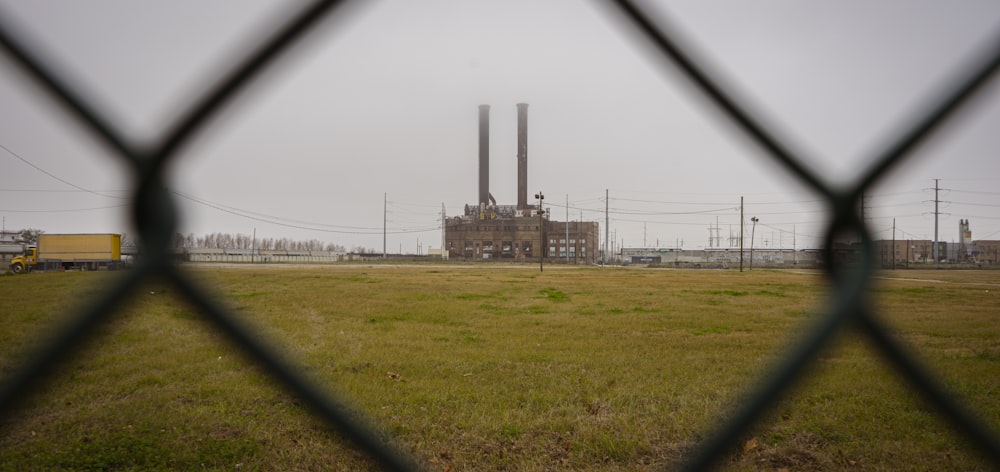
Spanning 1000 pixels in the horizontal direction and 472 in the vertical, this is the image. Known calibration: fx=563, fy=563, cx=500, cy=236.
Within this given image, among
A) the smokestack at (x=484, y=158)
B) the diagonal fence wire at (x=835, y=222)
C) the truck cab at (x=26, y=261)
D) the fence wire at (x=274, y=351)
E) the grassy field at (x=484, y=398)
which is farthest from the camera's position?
the smokestack at (x=484, y=158)

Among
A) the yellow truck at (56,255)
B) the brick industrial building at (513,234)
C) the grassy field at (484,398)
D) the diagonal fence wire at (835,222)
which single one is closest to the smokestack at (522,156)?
the brick industrial building at (513,234)

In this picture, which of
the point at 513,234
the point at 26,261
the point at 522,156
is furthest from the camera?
the point at 513,234

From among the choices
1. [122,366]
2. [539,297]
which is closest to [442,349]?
[122,366]

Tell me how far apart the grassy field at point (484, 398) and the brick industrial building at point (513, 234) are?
53633mm

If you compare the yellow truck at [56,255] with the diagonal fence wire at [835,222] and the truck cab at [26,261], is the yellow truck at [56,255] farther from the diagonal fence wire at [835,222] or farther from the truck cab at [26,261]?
the diagonal fence wire at [835,222]

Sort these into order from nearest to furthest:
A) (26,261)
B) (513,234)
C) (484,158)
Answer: (26,261), (484,158), (513,234)

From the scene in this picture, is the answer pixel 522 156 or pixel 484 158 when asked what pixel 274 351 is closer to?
pixel 522 156

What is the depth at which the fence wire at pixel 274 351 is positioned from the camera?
512 mm

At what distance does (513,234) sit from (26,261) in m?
46.1

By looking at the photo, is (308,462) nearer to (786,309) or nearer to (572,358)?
(572,358)

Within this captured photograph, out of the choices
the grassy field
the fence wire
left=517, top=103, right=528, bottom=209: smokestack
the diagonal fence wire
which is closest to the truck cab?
the grassy field

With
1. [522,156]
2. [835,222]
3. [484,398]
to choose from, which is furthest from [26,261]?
[522,156]

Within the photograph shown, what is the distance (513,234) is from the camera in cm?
6594

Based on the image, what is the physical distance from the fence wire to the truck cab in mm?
32884
